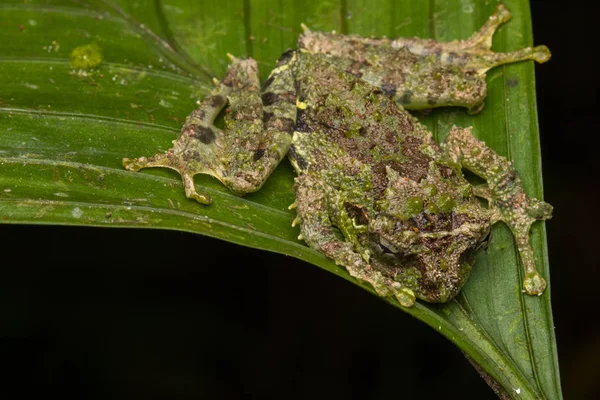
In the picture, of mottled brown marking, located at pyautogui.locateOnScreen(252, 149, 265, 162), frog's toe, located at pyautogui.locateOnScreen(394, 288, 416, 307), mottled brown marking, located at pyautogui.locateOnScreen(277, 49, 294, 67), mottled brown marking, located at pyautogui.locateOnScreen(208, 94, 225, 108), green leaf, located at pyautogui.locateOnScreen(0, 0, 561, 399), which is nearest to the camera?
green leaf, located at pyautogui.locateOnScreen(0, 0, 561, 399)

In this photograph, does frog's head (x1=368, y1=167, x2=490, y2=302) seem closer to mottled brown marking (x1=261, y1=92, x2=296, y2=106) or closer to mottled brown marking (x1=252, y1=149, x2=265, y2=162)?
mottled brown marking (x1=252, y1=149, x2=265, y2=162)

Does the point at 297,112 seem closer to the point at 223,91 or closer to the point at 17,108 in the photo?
the point at 223,91

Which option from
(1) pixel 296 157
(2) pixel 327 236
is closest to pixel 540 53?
(1) pixel 296 157

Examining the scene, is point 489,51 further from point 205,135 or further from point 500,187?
point 205,135

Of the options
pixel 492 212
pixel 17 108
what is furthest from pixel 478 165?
pixel 17 108

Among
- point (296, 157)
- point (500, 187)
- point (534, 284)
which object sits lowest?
point (534, 284)

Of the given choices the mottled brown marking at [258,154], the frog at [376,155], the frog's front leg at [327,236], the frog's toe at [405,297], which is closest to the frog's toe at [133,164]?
the frog at [376,155]

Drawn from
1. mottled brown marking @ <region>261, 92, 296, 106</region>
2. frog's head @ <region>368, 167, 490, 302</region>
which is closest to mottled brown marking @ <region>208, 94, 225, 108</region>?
mottled brown marking @ <region>261, 92, 296, 106</region>
